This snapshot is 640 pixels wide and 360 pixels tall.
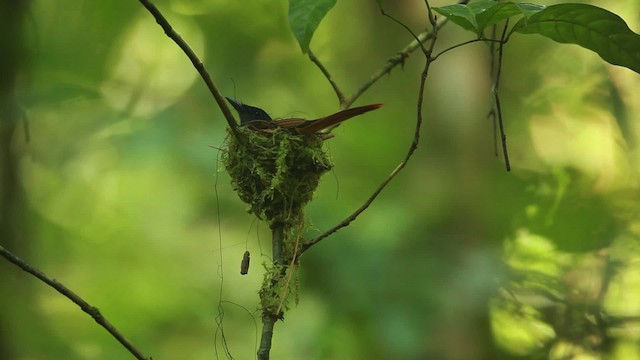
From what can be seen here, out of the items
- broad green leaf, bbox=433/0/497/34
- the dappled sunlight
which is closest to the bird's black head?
broad green leaf, bbox=433/0/497/34

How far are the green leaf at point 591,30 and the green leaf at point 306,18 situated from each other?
422mm

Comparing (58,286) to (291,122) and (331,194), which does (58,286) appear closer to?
(291,122)

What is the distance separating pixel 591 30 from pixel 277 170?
119 centimetres

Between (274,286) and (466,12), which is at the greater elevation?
(466,12)

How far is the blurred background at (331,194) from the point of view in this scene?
3.80 metres

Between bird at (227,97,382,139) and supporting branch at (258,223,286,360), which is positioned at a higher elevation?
bird at (227,97,382,139)

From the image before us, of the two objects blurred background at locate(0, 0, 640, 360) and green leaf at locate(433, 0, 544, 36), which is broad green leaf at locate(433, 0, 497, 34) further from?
blurred background at locate(0, 0, 640, 360)

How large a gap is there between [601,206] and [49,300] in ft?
12.9

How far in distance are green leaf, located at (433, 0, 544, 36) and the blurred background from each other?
215 cm

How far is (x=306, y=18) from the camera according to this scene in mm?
1142

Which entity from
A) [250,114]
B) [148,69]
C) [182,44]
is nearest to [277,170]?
[250,114]

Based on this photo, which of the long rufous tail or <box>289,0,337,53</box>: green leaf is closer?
<box>289,0,337,53</box>: green leaf

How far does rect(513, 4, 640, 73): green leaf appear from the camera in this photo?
1.31 m

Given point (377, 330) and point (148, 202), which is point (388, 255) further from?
point (148, 202)
